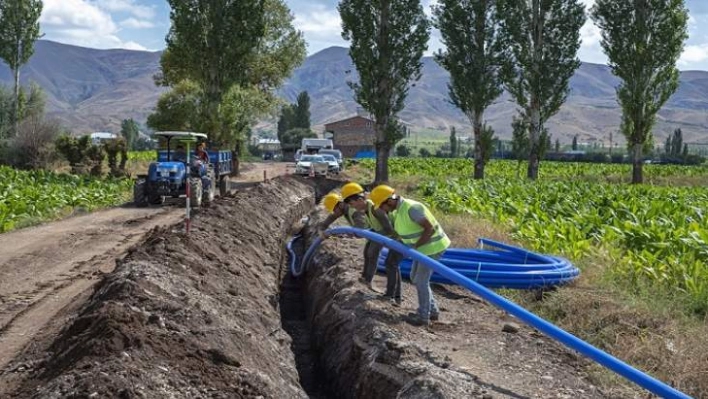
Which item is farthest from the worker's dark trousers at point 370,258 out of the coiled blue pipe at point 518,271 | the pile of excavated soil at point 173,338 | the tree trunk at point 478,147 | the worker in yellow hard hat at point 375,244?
the tree trunk at point 478,147

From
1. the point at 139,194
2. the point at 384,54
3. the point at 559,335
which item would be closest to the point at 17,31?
the point at 384,54

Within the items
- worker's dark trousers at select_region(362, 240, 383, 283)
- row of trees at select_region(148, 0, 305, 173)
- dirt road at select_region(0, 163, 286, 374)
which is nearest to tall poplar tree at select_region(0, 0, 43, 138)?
row of trees at select_region(148, 0, 305, 173)

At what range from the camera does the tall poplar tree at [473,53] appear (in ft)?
106

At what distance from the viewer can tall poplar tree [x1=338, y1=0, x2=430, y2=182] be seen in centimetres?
3084

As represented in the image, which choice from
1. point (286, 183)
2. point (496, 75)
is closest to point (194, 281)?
point (286, 183)

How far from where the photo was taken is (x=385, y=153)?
3161cm

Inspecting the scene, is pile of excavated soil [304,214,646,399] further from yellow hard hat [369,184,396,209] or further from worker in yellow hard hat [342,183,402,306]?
yellow hard hat [369,184,396,209]

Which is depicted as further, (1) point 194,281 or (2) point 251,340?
(1) point 194,281

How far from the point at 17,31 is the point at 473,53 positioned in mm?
28861

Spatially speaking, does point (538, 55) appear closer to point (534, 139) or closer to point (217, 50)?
point (534, 139)

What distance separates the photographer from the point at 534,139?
32031mm

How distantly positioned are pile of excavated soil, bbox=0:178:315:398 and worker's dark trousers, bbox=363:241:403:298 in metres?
1.33

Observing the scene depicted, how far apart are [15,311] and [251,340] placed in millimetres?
3555

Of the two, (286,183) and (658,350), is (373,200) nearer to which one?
(658,350)
